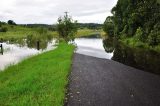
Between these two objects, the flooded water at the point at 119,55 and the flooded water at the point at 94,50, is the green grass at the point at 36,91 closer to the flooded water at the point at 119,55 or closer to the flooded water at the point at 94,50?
the flooded water at the point at 119,55

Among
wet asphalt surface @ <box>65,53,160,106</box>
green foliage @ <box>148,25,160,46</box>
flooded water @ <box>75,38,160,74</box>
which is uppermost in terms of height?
green foliage @ <box>148,25,160,46</box>

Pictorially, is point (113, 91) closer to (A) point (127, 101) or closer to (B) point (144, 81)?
(A) point (127, 101)

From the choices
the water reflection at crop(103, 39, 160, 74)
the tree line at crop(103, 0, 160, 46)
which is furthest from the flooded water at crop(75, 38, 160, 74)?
the tree line at crop(103, 0, 160, 46)

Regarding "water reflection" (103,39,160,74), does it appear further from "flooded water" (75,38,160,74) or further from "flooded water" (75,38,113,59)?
"flooded water" (75,38,113,59)

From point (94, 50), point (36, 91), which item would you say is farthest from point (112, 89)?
point (94, 50)

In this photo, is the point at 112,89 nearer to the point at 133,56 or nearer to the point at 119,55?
the point at 133,56

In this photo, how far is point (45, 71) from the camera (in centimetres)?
2452

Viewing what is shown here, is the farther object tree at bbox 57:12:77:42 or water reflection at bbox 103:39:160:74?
tree at bbox 57:12:77:42

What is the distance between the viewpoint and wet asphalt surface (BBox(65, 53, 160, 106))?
15055mm

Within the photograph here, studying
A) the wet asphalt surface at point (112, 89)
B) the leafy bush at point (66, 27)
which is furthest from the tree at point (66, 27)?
the wet asphalt surface at point (112, 89)

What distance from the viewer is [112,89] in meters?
18.0

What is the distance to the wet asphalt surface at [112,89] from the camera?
1505 cm

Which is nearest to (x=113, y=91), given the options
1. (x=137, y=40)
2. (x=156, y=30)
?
(x=156, y=30)

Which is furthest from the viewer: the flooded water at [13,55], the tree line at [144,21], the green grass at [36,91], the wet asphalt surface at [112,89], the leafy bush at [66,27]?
the leafy bush at [66,27]
